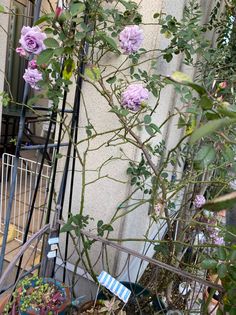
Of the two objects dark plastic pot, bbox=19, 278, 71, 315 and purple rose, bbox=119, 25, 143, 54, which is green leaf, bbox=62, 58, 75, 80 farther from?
dark plastic pot, bbox=19, 278, 71, 315

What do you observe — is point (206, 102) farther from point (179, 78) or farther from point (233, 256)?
point (233, 256)

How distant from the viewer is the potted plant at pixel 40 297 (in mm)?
1309

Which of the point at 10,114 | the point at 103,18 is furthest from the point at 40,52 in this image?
the point at 10,114

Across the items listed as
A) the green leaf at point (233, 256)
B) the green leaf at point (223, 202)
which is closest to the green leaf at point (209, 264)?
the green leaf at point (233, 256)

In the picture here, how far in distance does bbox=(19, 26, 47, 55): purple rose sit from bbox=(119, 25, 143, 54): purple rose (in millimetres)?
349

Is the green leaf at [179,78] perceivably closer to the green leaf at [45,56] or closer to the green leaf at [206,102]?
the green leaf at [206,102]

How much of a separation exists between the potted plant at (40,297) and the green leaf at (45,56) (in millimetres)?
973

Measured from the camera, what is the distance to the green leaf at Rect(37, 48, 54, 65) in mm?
1108

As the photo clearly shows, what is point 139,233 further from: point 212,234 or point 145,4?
point 145,4

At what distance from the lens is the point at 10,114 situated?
412 cm

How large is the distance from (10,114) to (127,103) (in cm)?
329

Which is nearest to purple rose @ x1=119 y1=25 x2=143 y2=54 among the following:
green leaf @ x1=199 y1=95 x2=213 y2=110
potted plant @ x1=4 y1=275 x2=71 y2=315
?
green leaf @ x1=199 y1=95 x2=213 y2=110

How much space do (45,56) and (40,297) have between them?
106cm

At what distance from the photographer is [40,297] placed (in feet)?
4.49
